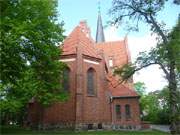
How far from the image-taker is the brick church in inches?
1098

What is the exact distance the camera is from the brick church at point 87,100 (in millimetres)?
27891

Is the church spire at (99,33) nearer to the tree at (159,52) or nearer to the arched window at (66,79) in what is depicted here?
the arched window at (66,79)

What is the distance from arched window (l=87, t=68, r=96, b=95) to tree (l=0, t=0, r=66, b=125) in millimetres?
4283

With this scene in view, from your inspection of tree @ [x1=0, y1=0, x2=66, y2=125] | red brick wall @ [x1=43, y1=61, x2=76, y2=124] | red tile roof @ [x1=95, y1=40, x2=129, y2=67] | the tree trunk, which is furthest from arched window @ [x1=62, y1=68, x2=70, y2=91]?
red tile roof @ [x1=95, y1=40, x2=129, y2=67]

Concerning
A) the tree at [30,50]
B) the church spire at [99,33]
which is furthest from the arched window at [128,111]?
the church spire at [99,33]

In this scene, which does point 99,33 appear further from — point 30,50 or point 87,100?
point 30,50

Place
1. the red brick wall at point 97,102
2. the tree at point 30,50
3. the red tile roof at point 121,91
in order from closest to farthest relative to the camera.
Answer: the tree at point 30,50 → the red brick wall at point 97,102 → the red tile roof at point 121,91

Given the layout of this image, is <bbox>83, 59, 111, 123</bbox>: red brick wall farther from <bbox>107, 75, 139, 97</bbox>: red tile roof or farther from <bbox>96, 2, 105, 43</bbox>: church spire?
<bbox>96, 2, 105, 43</bbox>: church spire

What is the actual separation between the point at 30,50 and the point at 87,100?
10.3 m

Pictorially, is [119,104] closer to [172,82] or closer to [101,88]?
[101,88]

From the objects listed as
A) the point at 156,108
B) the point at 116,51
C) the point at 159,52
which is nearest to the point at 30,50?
the point at 159,52

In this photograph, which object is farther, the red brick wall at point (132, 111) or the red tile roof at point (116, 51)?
the red tile roof at point (116, 51)

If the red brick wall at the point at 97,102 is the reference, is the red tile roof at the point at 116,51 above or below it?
above

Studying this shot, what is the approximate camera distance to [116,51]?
50.0 m
